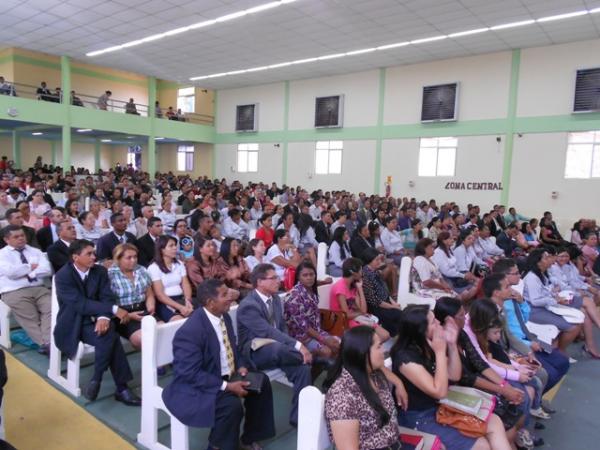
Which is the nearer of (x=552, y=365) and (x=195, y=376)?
(x=195, y=376)

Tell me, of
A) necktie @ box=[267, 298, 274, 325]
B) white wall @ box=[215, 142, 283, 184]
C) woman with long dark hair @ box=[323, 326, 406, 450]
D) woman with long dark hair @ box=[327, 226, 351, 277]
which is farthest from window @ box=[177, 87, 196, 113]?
woman with long dark hair @ box=[323, 326, 406, 450]

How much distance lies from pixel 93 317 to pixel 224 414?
146 cm

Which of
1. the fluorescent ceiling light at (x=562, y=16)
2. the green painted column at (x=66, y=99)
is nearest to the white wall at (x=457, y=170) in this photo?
the fluorescent ceiling light at (x=562, y=16)

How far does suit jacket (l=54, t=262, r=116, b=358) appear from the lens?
10.6 ft

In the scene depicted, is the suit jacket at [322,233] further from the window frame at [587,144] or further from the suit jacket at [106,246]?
the window frame at [587,144]

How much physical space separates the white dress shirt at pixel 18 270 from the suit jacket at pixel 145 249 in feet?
3.06

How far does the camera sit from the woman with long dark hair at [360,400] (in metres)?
1.94

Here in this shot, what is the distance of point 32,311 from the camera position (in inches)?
152

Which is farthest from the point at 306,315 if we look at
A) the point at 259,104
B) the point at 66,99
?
the point at 259,104

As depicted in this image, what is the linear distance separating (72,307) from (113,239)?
1.74m

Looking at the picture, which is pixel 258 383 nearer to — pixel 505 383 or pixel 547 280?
pixel 505 383

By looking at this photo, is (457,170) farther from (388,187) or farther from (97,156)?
(97,156)

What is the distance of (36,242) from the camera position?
515 cm

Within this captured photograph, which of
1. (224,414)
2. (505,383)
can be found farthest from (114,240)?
(505,383)
